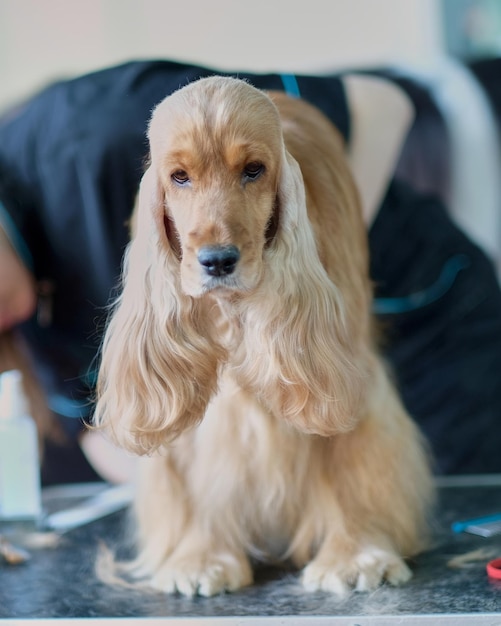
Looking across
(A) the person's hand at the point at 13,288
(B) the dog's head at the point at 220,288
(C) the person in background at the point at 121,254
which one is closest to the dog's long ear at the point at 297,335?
(B) the dog's head at the point at 220,288

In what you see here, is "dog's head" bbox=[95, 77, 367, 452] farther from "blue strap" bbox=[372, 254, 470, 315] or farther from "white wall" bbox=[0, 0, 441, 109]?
"white wall" bbox=[0, 0, 441, 109]

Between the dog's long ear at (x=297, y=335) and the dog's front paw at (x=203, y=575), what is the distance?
0.77 feet

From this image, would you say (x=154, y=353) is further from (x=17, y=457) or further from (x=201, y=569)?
(x=17, y=457)

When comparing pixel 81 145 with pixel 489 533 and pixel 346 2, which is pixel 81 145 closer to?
pixel 346 2

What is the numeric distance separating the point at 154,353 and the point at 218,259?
13cm

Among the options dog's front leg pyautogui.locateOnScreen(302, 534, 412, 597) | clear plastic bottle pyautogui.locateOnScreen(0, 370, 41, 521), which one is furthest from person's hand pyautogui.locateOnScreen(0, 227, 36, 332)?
dog's front leg pyautogui.locateOnScreen(302, 534, 412, 597)

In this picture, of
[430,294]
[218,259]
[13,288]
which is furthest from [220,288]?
[430,294]

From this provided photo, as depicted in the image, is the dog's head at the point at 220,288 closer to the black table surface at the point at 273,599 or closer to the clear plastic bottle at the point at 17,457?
the black table surface at the point at 273,599

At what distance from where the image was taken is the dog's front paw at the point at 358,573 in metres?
0.94

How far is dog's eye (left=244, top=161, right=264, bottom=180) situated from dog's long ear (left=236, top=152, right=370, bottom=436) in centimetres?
3

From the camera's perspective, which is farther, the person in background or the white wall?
the white wall

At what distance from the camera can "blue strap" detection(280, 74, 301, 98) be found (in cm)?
109

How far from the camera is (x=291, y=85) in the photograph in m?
1.13

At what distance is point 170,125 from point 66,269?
0.80 metres
